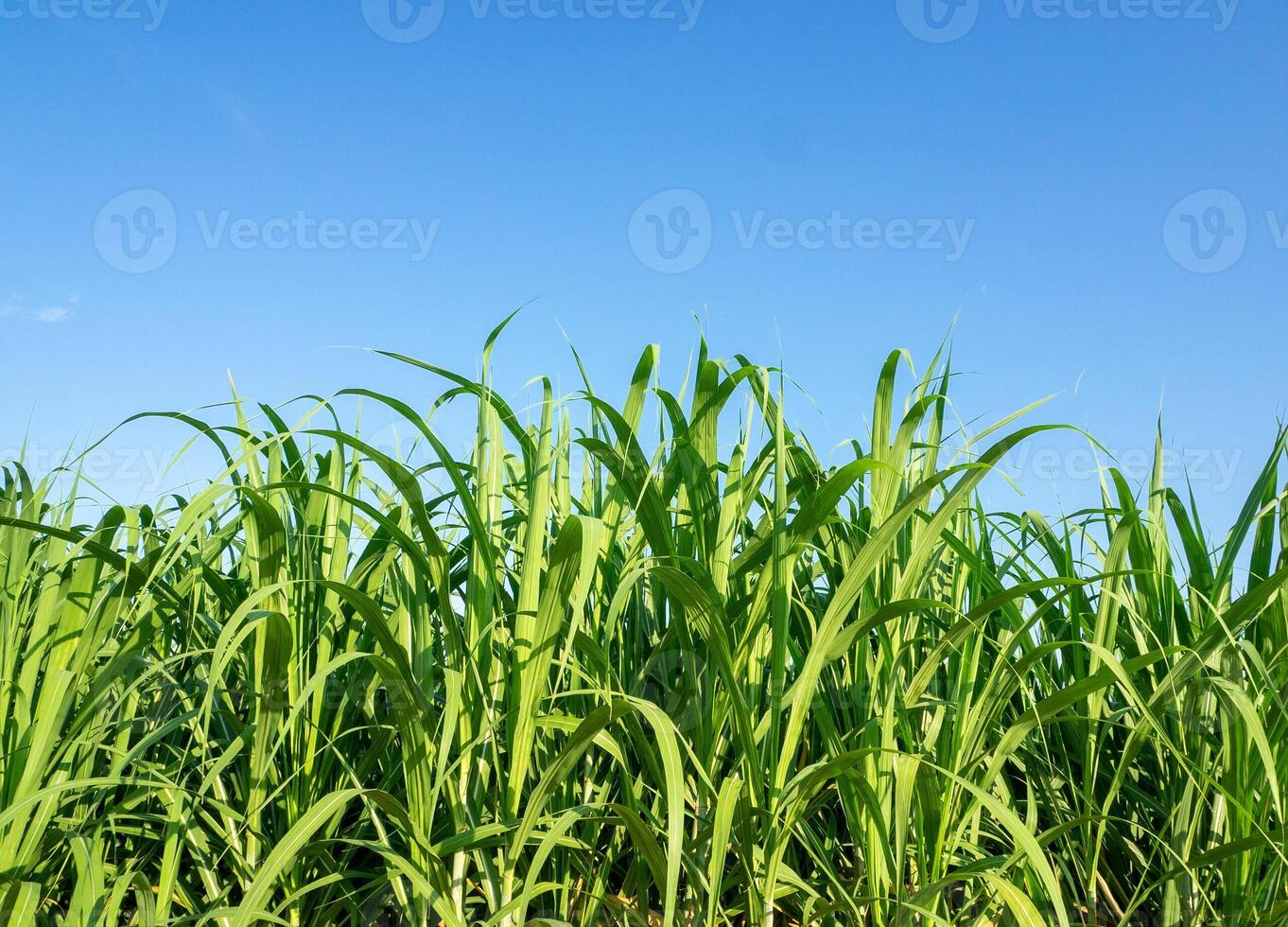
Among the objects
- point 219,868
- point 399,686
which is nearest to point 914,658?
point 399,686

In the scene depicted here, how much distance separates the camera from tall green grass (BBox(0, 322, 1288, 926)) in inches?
43.6

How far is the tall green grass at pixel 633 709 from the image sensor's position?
1108 mm

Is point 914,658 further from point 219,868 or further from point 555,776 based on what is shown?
point 219,868

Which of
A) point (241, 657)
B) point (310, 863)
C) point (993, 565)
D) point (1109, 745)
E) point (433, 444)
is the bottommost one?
point (310, 863)

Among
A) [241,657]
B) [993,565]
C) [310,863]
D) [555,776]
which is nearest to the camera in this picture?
[555,776]

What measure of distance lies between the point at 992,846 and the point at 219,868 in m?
1.17

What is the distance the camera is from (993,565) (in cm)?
166

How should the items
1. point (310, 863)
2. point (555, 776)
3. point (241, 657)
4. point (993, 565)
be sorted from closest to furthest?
1. point (555, 776)
2. point (310, 863)
3. point (241, 657)
4. point (993, 565)

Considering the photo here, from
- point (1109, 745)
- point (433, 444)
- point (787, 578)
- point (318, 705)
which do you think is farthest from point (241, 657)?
point (1109, 745)

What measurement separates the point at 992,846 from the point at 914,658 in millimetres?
369

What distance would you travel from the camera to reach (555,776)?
3.54 ft

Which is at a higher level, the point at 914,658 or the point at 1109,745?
the point at 914,658

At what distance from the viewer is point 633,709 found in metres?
1.04

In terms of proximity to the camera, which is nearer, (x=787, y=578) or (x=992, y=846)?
(x=787, y=578)
